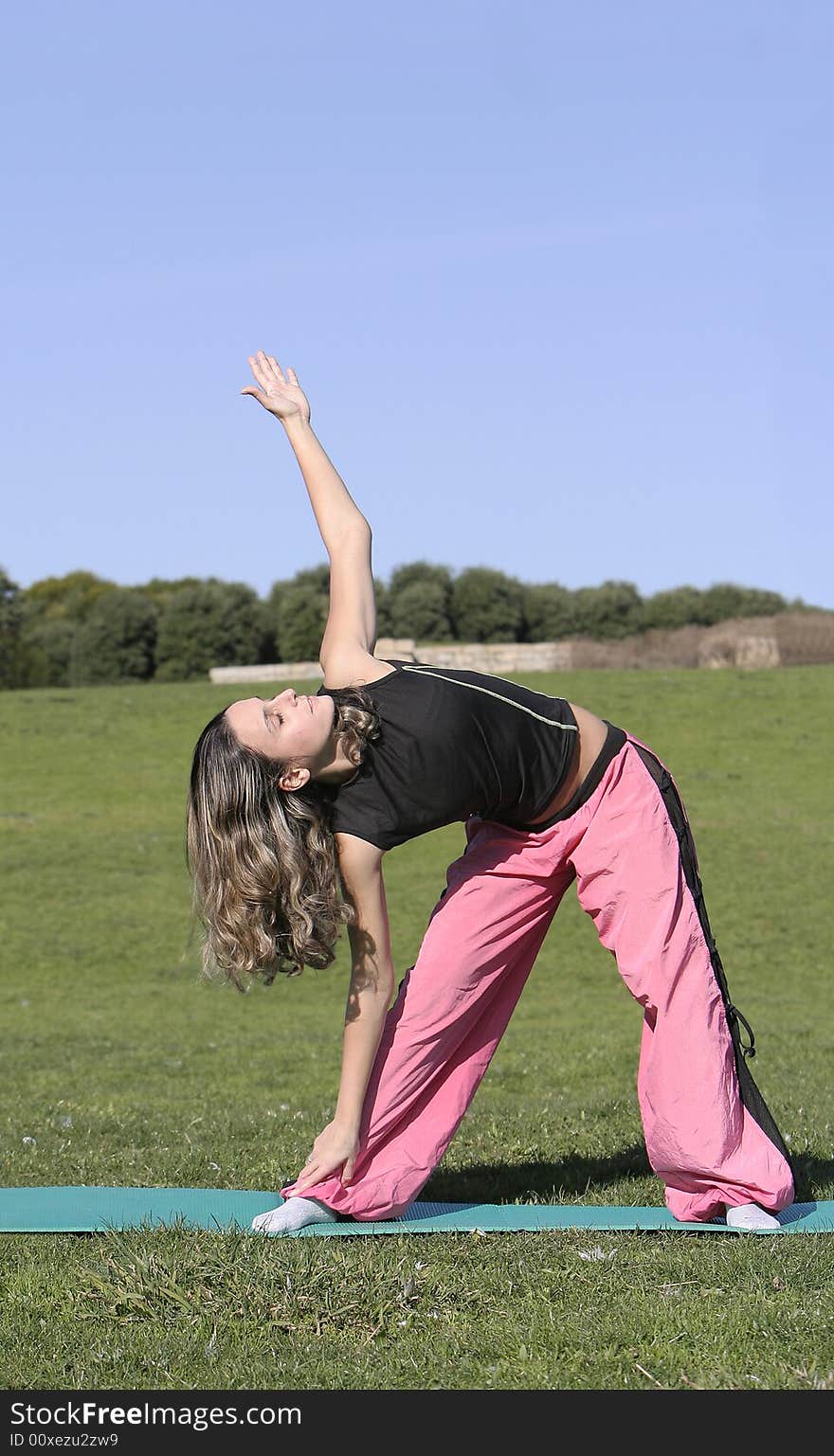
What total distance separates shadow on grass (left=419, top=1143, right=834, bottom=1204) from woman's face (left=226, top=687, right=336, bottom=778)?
6.45ft

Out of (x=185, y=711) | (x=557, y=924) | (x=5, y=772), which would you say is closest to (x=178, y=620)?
(x=185, y=711)

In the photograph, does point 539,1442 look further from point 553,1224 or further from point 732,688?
point 732,688

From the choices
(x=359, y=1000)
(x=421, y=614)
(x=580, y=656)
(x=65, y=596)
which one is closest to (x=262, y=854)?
(x=359, y=1000)

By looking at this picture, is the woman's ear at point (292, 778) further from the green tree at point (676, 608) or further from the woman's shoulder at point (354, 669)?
the green tree at point (676, 608)

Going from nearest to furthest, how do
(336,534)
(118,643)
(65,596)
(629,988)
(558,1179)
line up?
(629,988), (336,534), (558,1179), (118,643), (65,596)

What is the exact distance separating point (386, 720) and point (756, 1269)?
194 cm

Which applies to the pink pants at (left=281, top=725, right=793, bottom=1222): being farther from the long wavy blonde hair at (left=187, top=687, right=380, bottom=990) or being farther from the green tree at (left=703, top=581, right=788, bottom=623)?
the green tree at (left=703, top=581, right=788, bottom=623)

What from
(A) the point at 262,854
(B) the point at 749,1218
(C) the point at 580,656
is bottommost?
(B) the point at 749,1218

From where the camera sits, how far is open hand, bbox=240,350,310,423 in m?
5.12

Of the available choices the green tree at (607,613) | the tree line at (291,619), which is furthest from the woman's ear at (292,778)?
the green tree at (607,613)

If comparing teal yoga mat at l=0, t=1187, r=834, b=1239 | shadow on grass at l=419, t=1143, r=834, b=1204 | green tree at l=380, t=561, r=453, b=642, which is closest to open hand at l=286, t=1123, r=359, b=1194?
teal yoga mat at l=0, t=1187, r=834, b=1239

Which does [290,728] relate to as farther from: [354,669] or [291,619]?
[291,619]

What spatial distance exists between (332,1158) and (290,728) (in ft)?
4.69

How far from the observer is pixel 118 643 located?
184 ft
